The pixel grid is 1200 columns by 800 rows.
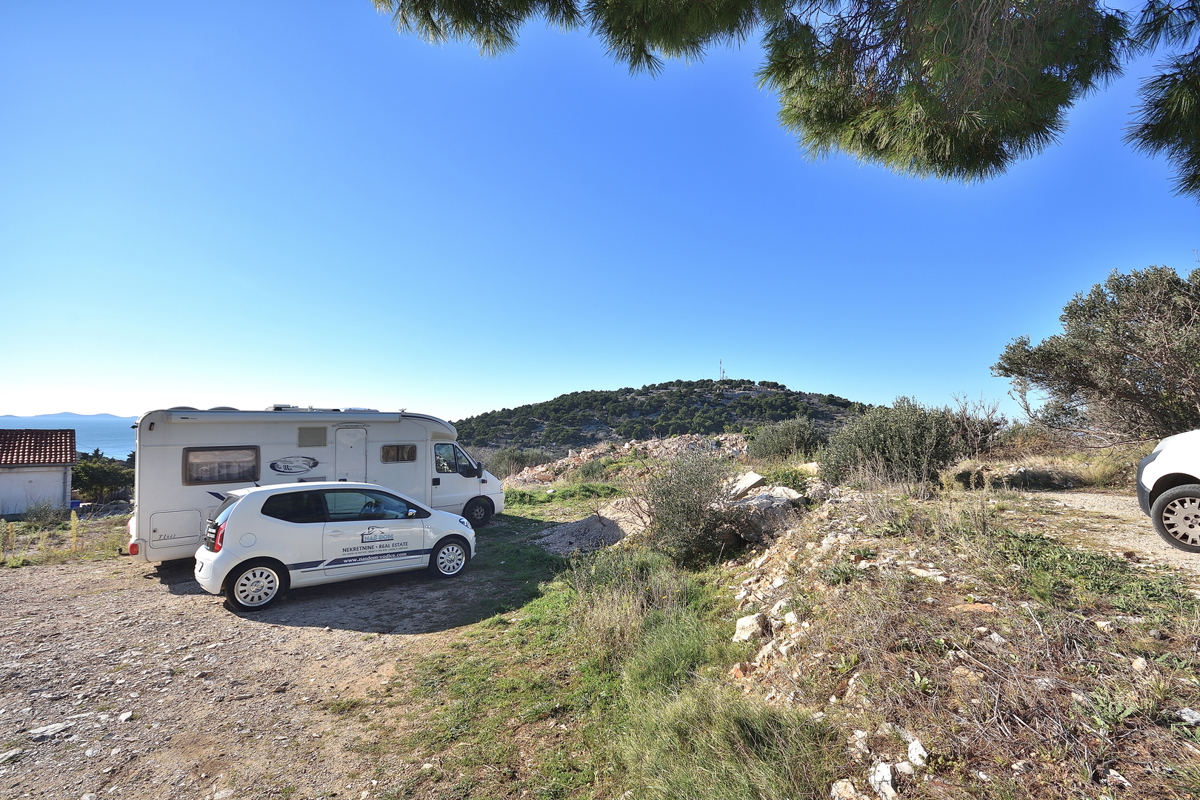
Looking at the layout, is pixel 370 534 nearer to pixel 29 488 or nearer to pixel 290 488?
pixel 290 488

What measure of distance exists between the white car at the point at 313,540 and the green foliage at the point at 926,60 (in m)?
5.96

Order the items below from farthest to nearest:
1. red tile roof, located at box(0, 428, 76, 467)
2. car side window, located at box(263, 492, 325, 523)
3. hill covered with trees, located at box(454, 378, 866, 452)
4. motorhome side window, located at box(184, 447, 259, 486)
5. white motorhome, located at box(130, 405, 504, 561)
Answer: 1. hill covered with trees, located at box(454, 378, 866, 452)
2. red tile roof, located at box(0, 428, 76, 467)
3. motorhome side window, located at box(184, 447, 259, 486)
4. white motorhome, located at box(130, 405, 504, 561)
5. car side window, located at box(263, 492, 325, 523)

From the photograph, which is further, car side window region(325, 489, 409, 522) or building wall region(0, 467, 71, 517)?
building wall region(0, 467, 71, 517)

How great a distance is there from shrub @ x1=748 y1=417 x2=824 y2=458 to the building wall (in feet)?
88.4

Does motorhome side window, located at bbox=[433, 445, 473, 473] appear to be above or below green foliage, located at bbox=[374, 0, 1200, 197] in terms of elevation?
below

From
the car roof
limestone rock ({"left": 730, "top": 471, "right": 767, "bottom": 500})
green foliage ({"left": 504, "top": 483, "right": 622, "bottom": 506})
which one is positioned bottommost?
green foliage ({"left": 504, "top": 483, "right": 622, "bottom": 506})

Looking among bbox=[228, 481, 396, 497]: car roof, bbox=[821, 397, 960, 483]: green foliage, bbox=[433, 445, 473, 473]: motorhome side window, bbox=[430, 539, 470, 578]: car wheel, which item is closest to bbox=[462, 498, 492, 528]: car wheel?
bbox=[433, 445, 473, 473]: motorhome side window

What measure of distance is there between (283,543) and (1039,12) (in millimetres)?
10040

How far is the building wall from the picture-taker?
72.7 ft

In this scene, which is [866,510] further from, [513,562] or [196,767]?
[196,767]

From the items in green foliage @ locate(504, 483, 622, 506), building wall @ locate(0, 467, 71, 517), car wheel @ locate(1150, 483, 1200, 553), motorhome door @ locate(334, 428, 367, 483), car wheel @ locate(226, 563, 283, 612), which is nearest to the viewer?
car wheel @ locate(1150, 483, 1200, 553)

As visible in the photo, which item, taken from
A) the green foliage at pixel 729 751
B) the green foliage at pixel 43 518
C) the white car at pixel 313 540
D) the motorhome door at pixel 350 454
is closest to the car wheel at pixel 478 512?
the motorhome door at pixel 350 454

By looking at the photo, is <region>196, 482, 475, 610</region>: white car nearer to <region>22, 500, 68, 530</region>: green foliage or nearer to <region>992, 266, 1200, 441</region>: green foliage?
<region>992, 266, 1200, 441</region>: green foliage

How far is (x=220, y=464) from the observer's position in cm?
912
